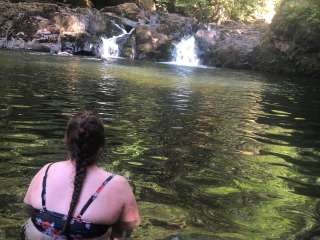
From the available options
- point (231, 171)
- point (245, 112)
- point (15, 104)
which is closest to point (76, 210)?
point (231, 171)

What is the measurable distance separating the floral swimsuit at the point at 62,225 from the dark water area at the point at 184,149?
1.86 metres

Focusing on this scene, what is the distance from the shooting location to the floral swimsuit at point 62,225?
13.5ft

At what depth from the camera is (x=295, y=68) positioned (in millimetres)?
32812

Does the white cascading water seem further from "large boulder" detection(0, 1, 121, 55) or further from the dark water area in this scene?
the dark water area

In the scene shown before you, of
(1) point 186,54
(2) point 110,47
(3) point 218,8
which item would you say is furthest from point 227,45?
(3) point 218,8

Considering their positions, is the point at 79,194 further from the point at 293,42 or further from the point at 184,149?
the point at 293,42

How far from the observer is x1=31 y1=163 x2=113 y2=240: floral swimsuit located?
4.11 metres

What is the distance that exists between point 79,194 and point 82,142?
38cm

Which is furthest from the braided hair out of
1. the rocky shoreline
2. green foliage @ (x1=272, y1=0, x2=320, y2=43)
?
the rocky shoreline

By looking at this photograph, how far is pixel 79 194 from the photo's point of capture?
4145mm

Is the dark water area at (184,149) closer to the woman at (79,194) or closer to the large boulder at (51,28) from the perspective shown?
the woman at (79,194)

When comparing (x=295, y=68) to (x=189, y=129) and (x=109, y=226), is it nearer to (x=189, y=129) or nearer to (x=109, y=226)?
(x=189, y=129)

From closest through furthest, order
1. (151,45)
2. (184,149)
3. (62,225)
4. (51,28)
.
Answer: (62,225) < (184,149) < (51,28) < (151,45)

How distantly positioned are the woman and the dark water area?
1891 millimetres
